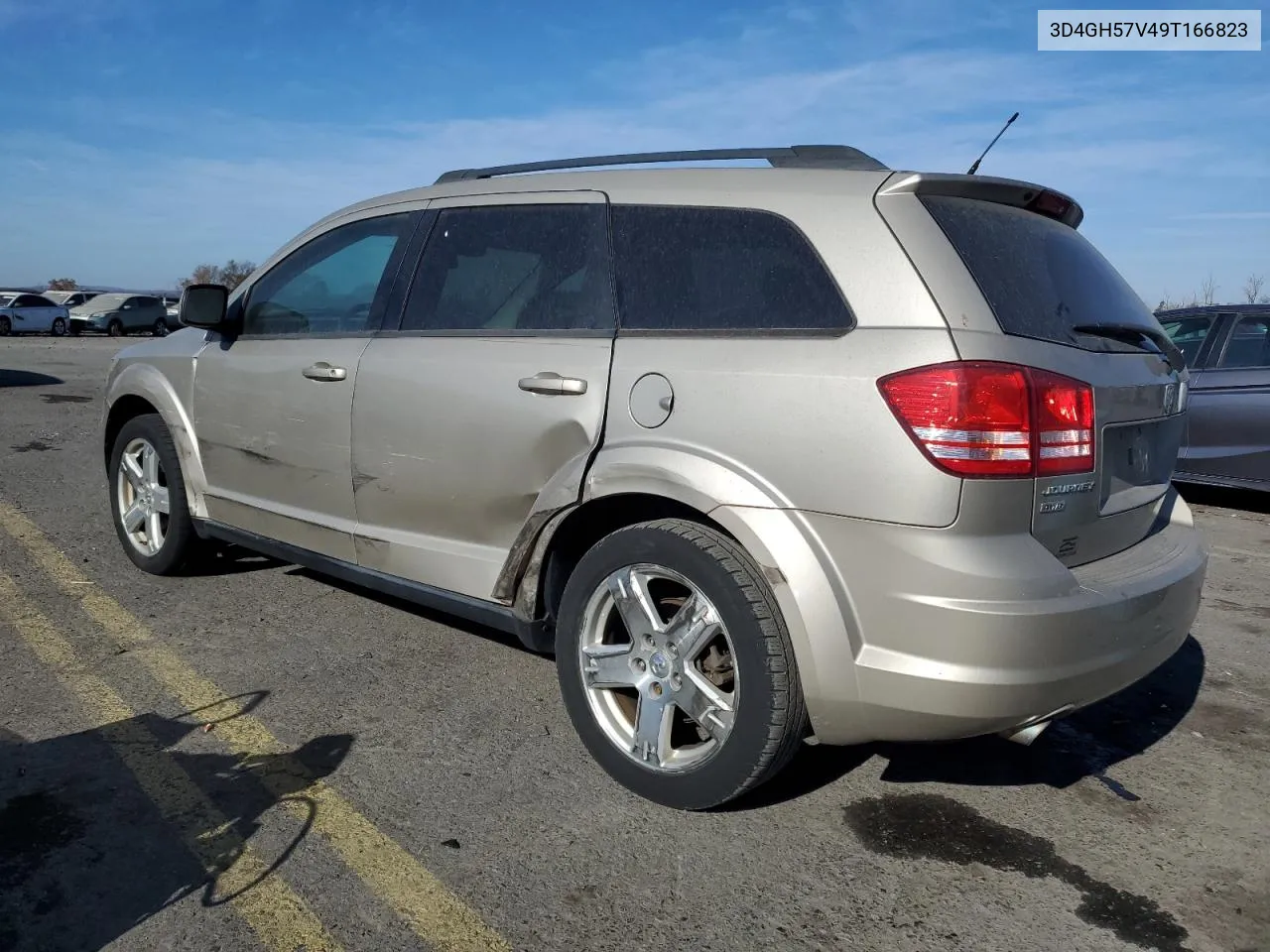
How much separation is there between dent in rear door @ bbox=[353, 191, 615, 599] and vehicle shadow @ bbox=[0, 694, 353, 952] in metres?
0.78

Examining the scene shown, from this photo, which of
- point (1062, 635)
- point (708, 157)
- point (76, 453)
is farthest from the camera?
point (76, 453)

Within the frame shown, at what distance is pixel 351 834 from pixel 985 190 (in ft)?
8.14

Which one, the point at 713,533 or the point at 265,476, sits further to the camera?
the point at 265,476

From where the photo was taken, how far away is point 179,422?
4957mm

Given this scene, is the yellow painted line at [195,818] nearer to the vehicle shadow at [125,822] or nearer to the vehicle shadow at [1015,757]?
the vehicle shadow at [125,822]

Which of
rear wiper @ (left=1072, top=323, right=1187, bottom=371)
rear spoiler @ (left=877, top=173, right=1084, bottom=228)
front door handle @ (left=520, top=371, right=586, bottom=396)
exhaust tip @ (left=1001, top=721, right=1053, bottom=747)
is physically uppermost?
rear spoiler @ (left=877, top=173, right=1084, bottom=228)

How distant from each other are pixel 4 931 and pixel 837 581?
2.07 m

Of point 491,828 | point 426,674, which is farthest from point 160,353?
point 491,828

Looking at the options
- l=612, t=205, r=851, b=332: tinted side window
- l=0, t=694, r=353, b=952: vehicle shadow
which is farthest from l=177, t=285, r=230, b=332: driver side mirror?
l=612, t=205, r=851, b=332: tinted side window

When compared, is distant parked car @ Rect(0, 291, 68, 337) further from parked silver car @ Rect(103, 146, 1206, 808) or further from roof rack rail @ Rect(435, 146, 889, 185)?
roof rack rail @ Rect(435, 146, 889, 185)

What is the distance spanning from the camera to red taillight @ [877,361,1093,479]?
256 centimetres

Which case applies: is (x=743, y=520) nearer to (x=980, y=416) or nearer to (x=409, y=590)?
(x=980, y=416)

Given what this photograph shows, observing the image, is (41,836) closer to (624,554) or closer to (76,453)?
(624,554)

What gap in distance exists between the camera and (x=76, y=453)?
29.0 feet
